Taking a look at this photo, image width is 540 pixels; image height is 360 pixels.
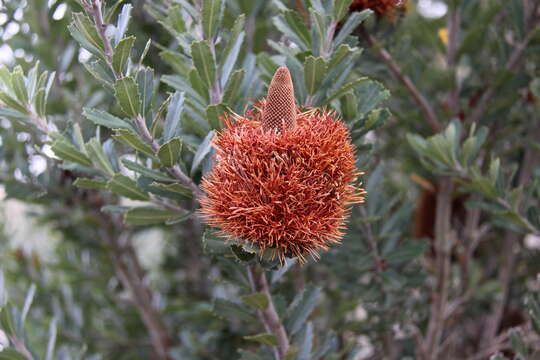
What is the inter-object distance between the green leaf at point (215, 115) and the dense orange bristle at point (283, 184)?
0.34 ft

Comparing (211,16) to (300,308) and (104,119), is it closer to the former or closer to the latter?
(104,119)

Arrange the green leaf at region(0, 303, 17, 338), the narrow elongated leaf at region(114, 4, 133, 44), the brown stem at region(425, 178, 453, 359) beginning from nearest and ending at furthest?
1. the narrow elongated leaf at region(114, 4, 133, 44)
2. the green leaf at region(0, 303, 17, 338)
3. the brown stem at region(425, 178, 453, 359)

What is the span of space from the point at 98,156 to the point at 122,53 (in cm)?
19

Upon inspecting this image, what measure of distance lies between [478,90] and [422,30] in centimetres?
25

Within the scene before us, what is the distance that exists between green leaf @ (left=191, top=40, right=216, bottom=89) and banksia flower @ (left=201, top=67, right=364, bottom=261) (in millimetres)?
175

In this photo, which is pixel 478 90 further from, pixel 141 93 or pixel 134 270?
pixel 134 270

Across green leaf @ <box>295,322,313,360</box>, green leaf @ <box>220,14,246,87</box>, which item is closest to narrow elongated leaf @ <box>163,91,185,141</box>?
green leaf @ <box>220,14,246,87</box>

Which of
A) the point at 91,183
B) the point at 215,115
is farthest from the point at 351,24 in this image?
the point at 91,183

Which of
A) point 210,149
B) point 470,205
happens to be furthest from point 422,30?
point 210,149

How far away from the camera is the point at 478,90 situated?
1.37 meters

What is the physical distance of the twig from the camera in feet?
3.52

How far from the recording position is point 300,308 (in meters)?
0.96

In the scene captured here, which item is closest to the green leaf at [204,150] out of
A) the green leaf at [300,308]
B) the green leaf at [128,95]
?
the green leaf at [128,95]

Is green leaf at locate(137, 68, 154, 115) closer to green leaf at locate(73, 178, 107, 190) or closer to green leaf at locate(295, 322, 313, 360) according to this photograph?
green leaf at locate(73, 178, 107, 190)
